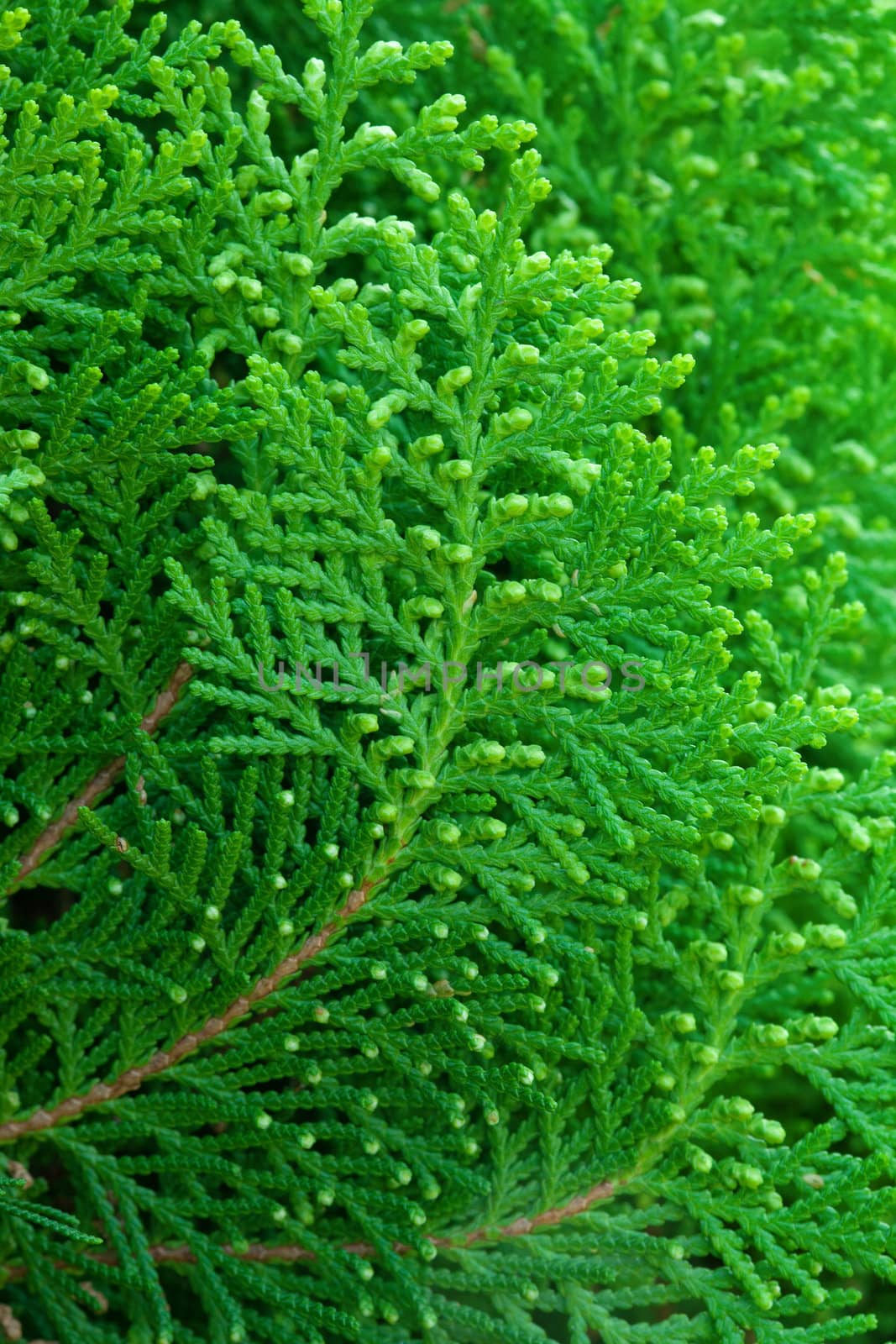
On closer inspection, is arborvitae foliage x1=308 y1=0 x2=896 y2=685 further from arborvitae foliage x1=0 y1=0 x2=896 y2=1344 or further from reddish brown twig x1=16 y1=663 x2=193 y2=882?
reddish brown twig x1=16 y1=663 x2=193 y2=882

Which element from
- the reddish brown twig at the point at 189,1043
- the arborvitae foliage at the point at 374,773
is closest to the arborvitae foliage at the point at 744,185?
the arborvitae foliage at the point at 374,773

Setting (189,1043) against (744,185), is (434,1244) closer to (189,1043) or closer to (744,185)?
(189,1043)

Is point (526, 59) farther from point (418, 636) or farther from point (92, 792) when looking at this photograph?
point (92, 792)

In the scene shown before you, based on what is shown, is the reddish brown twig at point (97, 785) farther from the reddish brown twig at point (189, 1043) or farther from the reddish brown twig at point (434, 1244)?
the reddish brown twig at point (434, 1244)

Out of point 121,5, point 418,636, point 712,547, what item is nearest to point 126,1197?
point 418,636

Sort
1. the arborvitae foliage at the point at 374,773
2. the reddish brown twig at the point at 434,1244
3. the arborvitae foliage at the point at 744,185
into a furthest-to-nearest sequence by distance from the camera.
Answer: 1. the arborvitae foliage at the point at 744,185
2. the reddish brown twig at the point at 434,1244
3. the arborvitae foliage at the point at 374,773

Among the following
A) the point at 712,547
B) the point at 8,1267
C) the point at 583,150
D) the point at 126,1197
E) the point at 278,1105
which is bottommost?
Answer: the point at 8,1267
